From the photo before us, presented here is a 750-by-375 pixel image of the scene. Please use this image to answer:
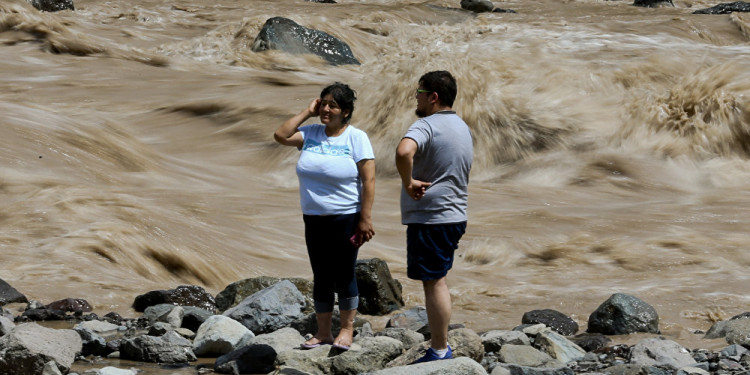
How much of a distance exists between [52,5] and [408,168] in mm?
22932

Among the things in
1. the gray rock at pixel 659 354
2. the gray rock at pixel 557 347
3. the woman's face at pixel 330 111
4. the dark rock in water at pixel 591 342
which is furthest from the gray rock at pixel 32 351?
the dark rock in water at pixel 591 342

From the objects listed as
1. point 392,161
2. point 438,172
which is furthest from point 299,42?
point 438,172

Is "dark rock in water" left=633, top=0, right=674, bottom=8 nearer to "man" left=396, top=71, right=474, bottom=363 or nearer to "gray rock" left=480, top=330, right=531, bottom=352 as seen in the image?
"gray rock" left=480, top=330, right=531, bottom=352

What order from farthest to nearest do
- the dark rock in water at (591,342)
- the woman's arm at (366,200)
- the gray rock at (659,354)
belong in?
1. the dark rock in water at (591,342)
2. the gray rock at (659,354)
3. the woman's arm at (366,200)

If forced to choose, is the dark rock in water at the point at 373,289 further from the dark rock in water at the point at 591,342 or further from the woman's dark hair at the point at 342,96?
the woman's dark hair at the point at 342,96

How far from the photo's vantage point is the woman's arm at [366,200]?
5543 mm

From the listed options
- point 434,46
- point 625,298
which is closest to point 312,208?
point 625,298

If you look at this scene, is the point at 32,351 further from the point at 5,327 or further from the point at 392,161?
the point at 392,161

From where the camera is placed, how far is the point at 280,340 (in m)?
6.17

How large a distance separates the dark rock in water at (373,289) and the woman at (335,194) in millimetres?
2421

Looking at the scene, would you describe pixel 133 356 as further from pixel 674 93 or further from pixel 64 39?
pixel 64 39

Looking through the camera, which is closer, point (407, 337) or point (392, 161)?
point (407, 337)

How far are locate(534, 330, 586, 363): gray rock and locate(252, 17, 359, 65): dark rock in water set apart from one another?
48.5 ft

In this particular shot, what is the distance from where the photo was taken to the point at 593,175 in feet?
47.4
